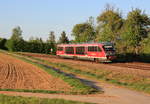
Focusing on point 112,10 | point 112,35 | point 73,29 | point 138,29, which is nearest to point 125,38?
point 138,29

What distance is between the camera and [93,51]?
35.2 m

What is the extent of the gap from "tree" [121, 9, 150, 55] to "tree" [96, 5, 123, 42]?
6.28 m

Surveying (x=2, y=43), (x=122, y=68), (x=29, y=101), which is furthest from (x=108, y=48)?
(x=2, y=43)

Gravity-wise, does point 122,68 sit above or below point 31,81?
above

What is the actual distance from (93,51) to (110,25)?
2228 cm

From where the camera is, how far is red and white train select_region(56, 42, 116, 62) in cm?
3326

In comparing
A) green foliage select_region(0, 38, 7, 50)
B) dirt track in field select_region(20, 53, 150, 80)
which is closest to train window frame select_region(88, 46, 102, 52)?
dirt track in field select_region(20, 53, 150, 80)

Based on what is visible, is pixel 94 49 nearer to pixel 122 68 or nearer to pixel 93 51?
pixel 93 51

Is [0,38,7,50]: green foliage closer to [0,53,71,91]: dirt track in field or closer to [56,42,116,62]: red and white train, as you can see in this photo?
[56,42,116,62]: red and white train

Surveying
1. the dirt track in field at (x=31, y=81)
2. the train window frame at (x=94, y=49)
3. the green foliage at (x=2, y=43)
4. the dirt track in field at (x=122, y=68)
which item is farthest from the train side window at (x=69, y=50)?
the green foliage at (x=2, y=43)

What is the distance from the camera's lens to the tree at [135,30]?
131 ft

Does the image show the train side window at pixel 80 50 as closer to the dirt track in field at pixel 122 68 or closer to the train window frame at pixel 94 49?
the train window frame at pixel 94 49

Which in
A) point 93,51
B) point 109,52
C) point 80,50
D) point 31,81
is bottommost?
point 31,81

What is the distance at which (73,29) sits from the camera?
331 ft
